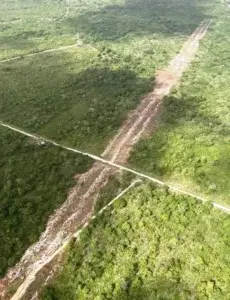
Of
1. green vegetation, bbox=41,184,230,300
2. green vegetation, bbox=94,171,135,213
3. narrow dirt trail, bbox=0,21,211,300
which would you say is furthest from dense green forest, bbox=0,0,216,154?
green vegetation, bbox=41,184,230,300

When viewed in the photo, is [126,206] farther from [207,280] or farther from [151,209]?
[207,280]

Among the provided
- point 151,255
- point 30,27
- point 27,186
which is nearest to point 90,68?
point 27,186

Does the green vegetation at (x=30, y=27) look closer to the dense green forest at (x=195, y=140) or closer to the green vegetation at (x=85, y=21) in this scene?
the green vegetation at (x=85, y=21)

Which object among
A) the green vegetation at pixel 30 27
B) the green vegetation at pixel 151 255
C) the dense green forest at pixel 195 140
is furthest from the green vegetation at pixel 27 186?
the green vegetation at pixel 30 27

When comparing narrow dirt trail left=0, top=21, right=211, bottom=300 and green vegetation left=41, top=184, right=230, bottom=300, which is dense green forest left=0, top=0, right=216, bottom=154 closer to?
narrow dirt trail left=0, top=21, right=211, bottom=300

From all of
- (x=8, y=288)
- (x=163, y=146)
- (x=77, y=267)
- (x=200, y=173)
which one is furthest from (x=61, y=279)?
(x=163, y=146)
